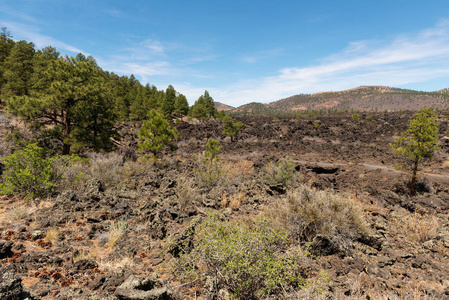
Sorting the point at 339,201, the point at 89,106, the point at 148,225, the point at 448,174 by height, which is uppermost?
the point at 89,106

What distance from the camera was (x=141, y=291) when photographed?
97.9 inches

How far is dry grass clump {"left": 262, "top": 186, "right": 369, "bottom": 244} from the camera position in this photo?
181 inches

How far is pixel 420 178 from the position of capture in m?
12.2

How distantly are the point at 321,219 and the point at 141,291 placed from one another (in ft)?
13.0

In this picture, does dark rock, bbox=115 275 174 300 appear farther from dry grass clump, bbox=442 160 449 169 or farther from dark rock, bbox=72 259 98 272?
dry grass clump, bbox=442 160 449 169

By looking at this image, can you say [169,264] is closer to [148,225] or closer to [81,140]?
[148,225]

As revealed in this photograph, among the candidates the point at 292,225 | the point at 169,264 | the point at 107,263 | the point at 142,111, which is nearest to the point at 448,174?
the point at 292,225

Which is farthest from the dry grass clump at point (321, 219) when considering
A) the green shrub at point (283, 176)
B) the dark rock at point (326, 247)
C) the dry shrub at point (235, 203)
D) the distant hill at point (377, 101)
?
the distant hill at point (377, 101)

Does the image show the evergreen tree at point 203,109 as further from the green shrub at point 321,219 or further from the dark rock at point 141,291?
the dark rock at point 141,291

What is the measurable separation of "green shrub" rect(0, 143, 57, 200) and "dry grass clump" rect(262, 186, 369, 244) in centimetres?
619

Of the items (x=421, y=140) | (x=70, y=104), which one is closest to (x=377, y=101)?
(x=421, y=140)

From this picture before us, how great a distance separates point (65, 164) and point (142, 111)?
103ft

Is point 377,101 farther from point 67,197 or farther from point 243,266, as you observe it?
point 67,197

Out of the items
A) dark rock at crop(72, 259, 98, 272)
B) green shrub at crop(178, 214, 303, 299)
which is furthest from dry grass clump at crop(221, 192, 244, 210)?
dark rock at crop(72, 259, 98, 272)
